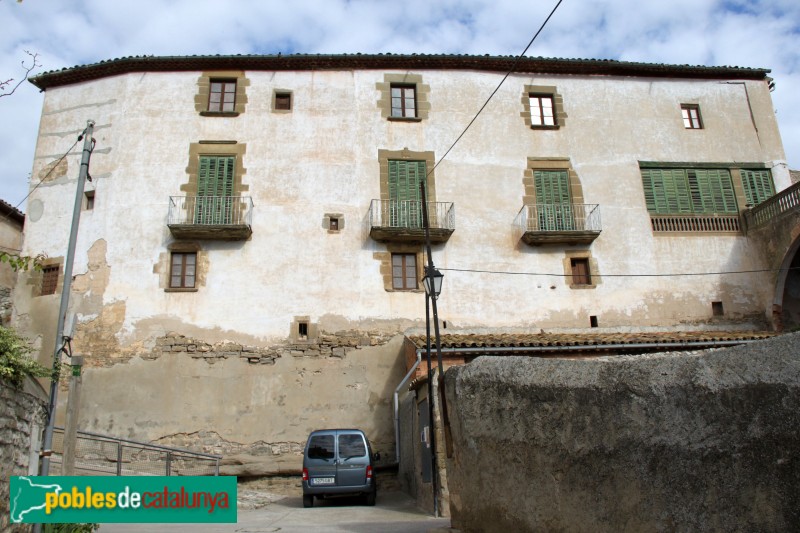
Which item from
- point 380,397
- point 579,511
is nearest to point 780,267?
point 380,397

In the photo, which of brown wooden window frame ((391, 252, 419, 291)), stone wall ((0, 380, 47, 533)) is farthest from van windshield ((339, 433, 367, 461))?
stone wall ((0, 380, 47, 533))

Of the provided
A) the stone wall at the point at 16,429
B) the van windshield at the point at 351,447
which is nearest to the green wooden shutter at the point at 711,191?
the van windshield at the point at 351,447

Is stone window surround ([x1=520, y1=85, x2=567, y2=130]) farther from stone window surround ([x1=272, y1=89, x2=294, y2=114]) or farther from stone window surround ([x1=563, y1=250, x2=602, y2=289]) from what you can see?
stone window surround ([x1=272, y1=89, x2=294, y2=114])

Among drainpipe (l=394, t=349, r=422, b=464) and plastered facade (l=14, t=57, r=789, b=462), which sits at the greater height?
plastered facade (l=14, t=57, r=789, b=462)

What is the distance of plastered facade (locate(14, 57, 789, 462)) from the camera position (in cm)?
1881

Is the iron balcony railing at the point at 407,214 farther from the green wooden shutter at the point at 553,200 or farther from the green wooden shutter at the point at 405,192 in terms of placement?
the green wooden shutter at the point at 553,200

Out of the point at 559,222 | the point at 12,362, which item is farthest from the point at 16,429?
the point at 559,222

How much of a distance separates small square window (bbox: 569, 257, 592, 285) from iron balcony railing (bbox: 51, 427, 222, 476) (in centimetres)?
1264

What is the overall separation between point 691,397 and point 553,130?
63.7 ft

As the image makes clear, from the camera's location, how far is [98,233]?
65.8ft

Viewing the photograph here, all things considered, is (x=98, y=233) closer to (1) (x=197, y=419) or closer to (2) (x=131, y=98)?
(2) (x=131, y=98)

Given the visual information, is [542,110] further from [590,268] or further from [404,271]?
[404,271]

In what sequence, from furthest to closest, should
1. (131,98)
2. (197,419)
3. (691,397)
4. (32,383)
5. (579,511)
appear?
(131,98)
(197,419)
(32,383)
(579,511)
(691,397)
